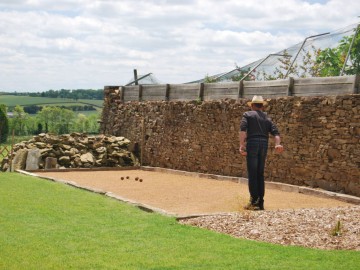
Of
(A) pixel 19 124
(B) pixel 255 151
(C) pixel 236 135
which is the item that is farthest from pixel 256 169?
(A) pixel 19 124

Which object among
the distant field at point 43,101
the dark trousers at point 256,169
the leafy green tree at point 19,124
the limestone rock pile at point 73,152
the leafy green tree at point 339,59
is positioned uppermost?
the leafy green tree at point 339,59

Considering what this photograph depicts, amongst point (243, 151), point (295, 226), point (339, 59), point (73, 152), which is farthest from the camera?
point (73, 152)

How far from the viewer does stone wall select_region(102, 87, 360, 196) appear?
48.4 ft

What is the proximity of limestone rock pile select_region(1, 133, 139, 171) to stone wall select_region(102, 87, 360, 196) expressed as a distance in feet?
2.69

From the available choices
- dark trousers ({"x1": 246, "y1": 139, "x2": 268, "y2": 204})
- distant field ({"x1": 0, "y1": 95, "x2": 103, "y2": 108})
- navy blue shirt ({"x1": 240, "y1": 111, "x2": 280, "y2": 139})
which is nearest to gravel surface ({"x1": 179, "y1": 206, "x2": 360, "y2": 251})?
dark trousers ({"x1": 246, "y1": 139, "x2": 268, "y2": 204})

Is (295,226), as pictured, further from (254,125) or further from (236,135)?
(236,135)

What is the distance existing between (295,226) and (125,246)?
97.0 inches

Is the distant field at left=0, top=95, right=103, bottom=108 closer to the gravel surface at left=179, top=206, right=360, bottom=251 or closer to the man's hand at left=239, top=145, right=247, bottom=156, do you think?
the man's hand at left=239, top=145, right=247, bottom=156

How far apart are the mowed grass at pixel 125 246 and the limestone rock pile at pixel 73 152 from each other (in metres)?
11.6

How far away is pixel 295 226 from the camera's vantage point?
29.5 feet

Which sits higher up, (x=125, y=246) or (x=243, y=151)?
(x=243, y=151)

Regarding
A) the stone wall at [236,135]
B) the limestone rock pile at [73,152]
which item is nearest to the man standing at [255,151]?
the stone wall at [236,135]

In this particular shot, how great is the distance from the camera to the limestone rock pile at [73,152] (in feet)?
73.0

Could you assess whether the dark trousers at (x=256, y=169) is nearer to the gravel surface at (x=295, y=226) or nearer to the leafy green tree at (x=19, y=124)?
the gravel surface at (x=295, y=226)
